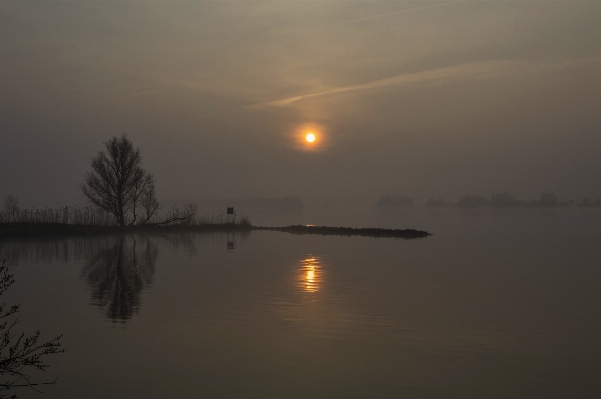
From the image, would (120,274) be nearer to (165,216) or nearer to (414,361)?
(414,361)

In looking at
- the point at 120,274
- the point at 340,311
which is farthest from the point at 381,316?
the point at 120,274

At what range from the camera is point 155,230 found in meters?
51.1

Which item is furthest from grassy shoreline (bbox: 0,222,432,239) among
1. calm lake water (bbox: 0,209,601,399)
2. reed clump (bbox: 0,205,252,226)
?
calm lake water (bbox: 0,209,601,399)

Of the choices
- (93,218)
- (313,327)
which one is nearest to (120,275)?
(313,327)

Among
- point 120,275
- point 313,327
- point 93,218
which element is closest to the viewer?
point 313,327

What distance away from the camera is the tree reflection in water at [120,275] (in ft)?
53.6

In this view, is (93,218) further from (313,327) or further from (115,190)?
(313,327)

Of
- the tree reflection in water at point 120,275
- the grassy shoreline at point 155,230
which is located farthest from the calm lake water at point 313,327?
the grassy shoreline at point 155,230

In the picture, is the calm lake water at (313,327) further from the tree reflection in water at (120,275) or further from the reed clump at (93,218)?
the reed clump at (93,218)

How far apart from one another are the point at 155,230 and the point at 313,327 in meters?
40.1

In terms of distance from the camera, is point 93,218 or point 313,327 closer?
point 313,327

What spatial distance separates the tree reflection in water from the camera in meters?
16.3

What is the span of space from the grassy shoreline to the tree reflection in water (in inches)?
288

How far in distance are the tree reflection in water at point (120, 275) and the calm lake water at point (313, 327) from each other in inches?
4.3
